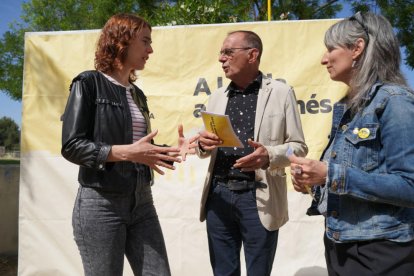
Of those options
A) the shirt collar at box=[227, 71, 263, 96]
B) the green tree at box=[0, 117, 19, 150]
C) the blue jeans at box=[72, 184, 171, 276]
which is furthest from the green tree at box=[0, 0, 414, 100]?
the green tree at box=[0, 117, 19, 150]

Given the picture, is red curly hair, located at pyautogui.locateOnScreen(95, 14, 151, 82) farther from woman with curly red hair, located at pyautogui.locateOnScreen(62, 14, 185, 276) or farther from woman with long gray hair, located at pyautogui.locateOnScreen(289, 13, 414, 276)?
woman with long gray hair, located at pyautogui.locateOnScreen(289, 13, 414, 276)

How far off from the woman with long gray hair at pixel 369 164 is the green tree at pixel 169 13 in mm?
2894

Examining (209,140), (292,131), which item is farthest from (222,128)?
(292,131)

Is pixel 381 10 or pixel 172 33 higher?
pixel 381 10

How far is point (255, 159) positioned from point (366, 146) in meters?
0.75

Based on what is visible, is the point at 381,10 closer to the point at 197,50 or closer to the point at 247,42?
the point at 197,50

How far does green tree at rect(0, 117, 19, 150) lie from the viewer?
6319 centimetres

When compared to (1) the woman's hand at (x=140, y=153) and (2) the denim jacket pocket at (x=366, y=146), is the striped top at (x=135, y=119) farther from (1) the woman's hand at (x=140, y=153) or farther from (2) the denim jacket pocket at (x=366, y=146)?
(2) the denim jacket pocket at (x=366, y=146)

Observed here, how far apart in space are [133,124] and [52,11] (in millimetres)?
14068

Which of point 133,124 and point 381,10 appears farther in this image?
point 381,10

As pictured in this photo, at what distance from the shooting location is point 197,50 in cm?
379

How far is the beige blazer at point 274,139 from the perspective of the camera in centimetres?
222

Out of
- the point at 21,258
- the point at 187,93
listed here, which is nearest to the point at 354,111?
the point at 187,93

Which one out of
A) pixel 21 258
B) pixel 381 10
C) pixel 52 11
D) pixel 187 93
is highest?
pixel 52 11
